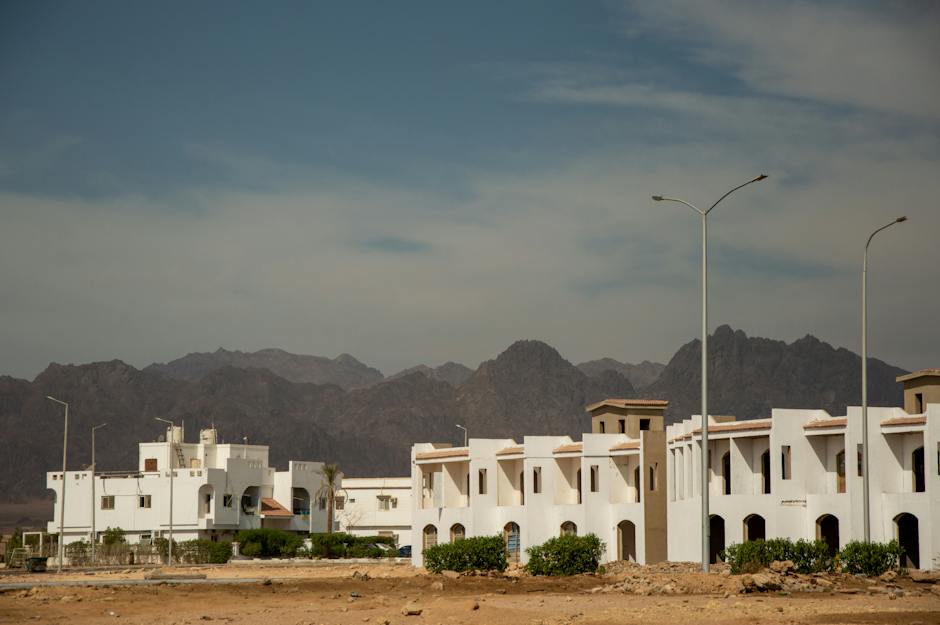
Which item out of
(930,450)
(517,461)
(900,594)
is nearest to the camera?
(900,594)

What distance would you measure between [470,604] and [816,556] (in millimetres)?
16346

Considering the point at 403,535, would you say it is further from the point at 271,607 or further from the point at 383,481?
the point at 271,607

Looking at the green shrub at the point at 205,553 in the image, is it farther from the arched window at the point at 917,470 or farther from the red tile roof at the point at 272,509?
the arched window at the point at 917,470

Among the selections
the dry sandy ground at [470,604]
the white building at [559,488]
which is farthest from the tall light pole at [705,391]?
the white building at [559,488]

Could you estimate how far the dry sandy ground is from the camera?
90.4 feet

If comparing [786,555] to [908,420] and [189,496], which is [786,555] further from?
[189,496]

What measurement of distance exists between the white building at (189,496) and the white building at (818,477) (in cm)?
5596

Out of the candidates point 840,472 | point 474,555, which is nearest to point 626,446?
point 840,472

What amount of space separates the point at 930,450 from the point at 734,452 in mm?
9082

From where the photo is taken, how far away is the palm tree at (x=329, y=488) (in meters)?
116

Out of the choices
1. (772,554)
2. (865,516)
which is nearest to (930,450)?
(865,516)

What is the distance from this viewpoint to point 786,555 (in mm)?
42188

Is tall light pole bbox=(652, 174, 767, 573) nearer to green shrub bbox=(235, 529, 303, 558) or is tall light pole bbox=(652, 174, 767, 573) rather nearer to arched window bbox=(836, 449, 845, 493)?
arched window bbox=(836, 449, 845, 493)

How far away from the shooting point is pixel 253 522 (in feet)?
371
